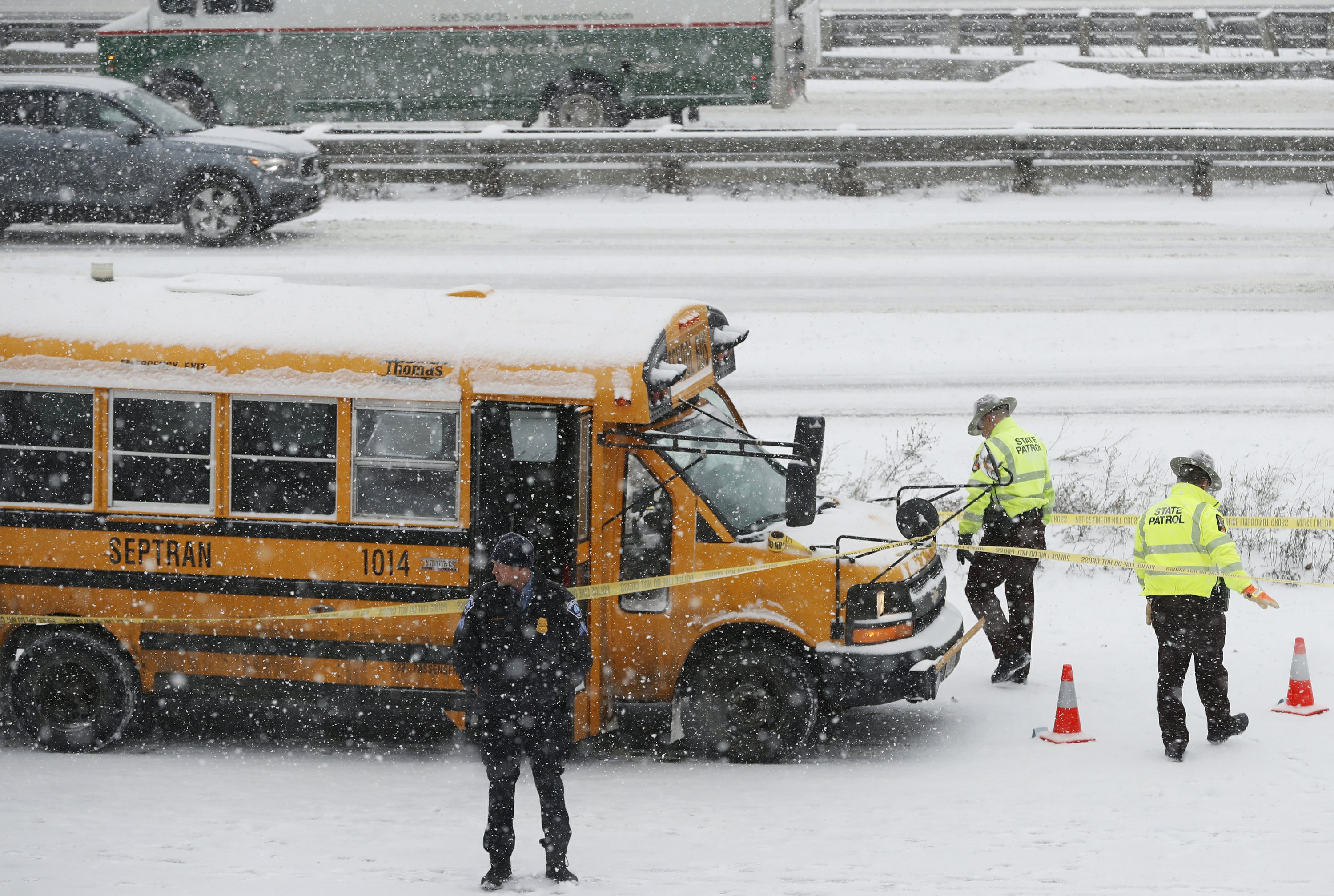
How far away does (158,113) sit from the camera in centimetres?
1867

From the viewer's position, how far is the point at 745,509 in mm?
8695

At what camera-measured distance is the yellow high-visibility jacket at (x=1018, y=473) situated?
959 cm

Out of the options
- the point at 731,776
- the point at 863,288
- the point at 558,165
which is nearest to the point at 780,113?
the point at 558,165

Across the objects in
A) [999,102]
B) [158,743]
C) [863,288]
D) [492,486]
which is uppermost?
[999,102]

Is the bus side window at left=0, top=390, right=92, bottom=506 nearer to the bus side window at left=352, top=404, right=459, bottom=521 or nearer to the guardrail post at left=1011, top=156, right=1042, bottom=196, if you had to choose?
the bus side window at left=352, top=404, right=459, bottom=521

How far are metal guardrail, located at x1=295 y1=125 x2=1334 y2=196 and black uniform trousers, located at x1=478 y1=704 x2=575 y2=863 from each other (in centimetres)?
1537

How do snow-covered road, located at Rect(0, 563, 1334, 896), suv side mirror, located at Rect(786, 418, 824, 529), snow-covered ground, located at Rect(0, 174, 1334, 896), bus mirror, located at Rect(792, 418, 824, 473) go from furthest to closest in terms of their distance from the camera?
bus mirror, located at Rect(792, 418, 824, 473) < suv side mirror, located at Rect(786, 418, 824, 529) < snow-covered ground, located at Rect(0, 174, 1334, 896) < snow-covered road, located at Rect(0, 563, 1334, 896)

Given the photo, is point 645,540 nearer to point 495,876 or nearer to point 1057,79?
point 495,876

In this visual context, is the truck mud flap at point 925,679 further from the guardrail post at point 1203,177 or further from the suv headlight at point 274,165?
the guardrail post at point 1203,177

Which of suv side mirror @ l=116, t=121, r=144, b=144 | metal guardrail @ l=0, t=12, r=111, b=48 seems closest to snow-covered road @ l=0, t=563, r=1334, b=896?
suv side mirror @ l=116, t=121, r=144, b=144

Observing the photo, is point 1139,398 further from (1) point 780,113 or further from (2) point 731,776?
(1) point 780,113

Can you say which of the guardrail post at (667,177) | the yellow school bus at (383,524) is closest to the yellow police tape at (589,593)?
the yellow school bus at (383,524)

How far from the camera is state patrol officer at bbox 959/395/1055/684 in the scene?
9617 millimetres

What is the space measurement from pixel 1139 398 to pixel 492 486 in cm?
762
